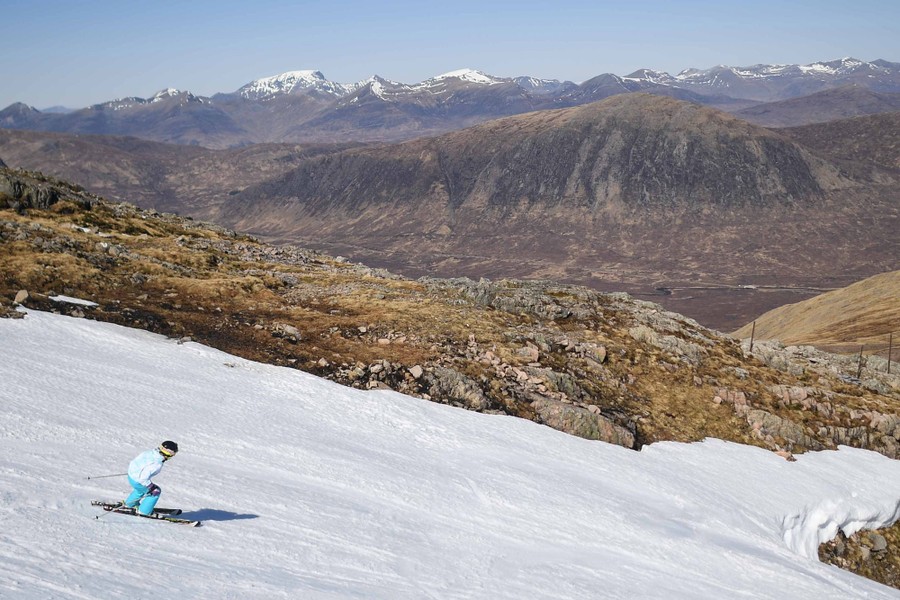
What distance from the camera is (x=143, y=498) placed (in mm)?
14578

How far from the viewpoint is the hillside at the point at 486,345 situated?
104 feet

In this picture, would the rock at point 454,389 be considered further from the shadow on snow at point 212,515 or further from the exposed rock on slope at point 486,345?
the shadow on snow at point 212,515

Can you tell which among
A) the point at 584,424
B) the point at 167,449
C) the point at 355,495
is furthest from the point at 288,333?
the point at 167,449

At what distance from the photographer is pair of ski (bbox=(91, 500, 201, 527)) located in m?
14.4

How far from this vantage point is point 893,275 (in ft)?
421

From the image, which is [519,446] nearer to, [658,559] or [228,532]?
[658,559]

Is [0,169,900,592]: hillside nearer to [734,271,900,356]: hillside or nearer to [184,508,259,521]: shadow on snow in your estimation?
[184,508,259,521]: shadow on snow

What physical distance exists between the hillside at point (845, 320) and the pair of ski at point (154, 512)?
8899cm

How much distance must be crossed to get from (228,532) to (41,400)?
1054 cm

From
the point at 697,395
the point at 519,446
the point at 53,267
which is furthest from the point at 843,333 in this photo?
the point at 53,267

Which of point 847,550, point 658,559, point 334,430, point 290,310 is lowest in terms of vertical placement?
point 847,550

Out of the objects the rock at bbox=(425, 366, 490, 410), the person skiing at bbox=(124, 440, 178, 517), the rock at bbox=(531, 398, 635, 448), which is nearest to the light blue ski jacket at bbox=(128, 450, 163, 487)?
the person skiing at bbox=(124, 440, 178, 517)

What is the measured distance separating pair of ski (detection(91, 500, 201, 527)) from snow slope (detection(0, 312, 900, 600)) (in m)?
0.20

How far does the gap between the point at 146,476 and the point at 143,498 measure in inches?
27.6
